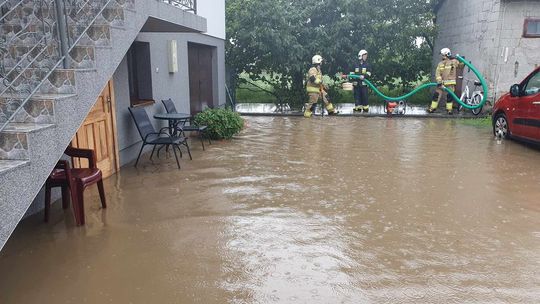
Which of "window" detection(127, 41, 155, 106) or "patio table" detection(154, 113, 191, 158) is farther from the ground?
"window" detection(127, 41, 155, 106)

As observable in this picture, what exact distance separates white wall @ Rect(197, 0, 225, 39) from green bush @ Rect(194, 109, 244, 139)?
2386mm

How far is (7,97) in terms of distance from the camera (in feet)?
11.3

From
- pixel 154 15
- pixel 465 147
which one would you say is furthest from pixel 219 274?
pixel 465 147

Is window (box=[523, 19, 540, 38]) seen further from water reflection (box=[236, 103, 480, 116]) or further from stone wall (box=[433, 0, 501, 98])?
water reflection (box=[236, 103, 480, 116])

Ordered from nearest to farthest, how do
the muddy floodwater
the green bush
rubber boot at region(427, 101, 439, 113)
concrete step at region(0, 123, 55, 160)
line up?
concrete step at region(0, 123, 55, 160) < the muddy floodwater < the green bush < rubber boot at region(427, 101, 439, 113)

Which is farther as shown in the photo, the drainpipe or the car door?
the car door

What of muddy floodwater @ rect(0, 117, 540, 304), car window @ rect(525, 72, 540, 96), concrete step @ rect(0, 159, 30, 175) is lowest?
muddy floodwater @ rect(0, 117, 540, 304)

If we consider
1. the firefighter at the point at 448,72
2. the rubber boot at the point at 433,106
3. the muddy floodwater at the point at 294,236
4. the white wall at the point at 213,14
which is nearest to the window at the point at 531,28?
the firefighter at the point at 448,72

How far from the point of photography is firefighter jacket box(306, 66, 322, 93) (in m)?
13.2

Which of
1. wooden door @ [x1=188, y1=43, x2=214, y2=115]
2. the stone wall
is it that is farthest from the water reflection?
wooden door @ [x1=188, y1=43, x2=214, y2=115]

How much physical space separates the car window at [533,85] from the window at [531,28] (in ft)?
12.5

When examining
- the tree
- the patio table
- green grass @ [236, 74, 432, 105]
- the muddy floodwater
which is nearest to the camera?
the muddy floodwater

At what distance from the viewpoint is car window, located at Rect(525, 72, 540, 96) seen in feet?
28.9

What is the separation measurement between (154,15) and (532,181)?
583cm
